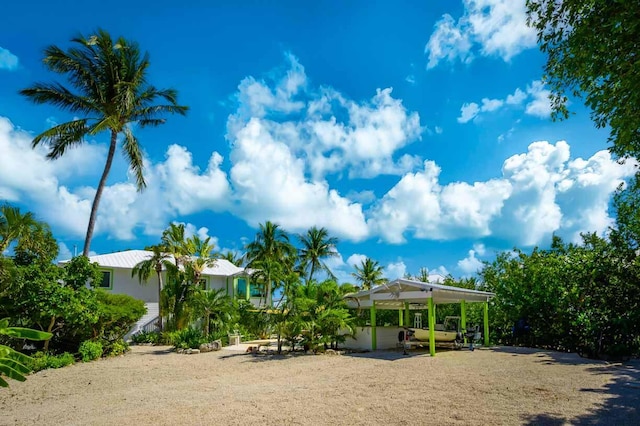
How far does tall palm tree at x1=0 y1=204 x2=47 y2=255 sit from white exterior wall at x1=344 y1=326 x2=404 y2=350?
12.9 m

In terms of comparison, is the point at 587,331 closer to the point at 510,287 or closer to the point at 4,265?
the point at 510,287

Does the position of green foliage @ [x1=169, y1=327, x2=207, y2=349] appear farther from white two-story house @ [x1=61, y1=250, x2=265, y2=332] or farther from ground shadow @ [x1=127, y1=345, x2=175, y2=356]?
white two-story house @ [x1=61, y1=250, x2=265, y2=332]

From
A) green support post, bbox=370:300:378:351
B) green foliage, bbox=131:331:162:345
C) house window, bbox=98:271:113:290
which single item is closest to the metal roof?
green support post, bbox=370:300:378:351

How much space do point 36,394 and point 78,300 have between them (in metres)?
4.98

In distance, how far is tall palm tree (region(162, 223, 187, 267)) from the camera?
25.0 m

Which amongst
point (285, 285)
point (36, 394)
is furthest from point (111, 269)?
point (36, 394)

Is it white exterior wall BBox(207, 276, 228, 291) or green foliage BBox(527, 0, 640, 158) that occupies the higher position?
green foliage BBox(527, 0, 640, 158)

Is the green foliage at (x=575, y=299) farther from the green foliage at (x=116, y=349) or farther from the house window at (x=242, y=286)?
the house window at (x=242, y=286)

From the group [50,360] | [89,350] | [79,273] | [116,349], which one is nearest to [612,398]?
[50,360]

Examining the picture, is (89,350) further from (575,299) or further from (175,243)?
(575,299)

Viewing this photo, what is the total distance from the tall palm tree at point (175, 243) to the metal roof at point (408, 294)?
435 inches

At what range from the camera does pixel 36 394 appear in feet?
35.8

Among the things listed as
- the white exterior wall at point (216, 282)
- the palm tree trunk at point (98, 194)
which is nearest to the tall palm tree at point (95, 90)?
the palm tree trunk at point (98, 194)

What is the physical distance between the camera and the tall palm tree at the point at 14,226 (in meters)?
16.0
